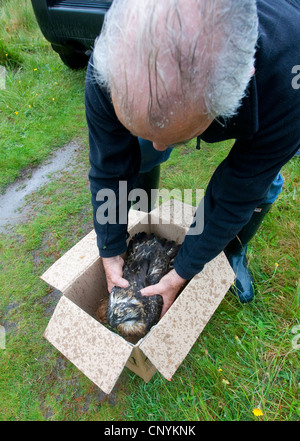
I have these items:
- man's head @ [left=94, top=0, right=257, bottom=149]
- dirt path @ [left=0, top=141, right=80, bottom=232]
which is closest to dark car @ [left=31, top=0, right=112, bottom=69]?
dirt path @ [left=0, top=141, right=80, bottom=232]

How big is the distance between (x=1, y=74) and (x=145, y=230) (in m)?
3.08

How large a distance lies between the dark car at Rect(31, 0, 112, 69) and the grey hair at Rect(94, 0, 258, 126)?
90.0 inches

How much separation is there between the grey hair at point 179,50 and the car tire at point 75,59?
122 inches

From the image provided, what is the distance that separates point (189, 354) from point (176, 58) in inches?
58.2

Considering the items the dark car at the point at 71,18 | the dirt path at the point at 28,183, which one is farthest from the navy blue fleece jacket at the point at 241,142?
the dark car at the point at 71,18

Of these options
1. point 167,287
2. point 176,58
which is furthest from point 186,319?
point 176,58

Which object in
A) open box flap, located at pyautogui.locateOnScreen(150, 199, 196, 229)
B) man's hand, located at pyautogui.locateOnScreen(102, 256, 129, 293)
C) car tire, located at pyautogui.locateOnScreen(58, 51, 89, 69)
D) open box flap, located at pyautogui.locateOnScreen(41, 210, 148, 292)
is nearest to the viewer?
open box flap, located at pyautogui.locateOnScreen(41, 210, 148, 292)

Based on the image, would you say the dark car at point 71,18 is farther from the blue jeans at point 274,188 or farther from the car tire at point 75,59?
the blue jeans at point 274,188

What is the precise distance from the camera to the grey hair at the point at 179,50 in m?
0.54

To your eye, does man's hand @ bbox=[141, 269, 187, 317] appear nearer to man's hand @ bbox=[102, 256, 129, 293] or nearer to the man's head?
man's hand @ bbox=[102, 256, 129, 293]

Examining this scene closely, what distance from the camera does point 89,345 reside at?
1.12m

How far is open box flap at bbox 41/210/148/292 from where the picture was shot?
4.36 ft

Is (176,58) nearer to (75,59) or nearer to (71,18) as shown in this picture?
(71,18)
